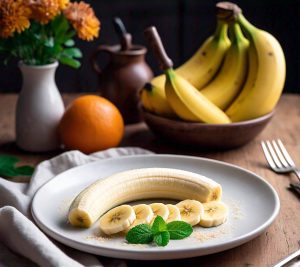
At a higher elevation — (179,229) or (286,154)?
(179,229)

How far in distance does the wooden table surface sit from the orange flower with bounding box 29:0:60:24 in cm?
28

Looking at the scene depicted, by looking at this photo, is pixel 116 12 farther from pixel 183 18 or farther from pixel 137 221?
pixel 137 221

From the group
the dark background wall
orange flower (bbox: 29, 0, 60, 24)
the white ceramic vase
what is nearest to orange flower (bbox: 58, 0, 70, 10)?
orange flower (bbox: 29, 0, 60, 24)

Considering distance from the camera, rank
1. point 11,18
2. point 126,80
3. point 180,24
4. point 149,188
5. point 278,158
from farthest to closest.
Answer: point 180,24
point 126,80
point 278,158
point 11,18
point 149,188

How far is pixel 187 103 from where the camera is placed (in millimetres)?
1295

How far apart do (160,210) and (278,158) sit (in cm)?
43

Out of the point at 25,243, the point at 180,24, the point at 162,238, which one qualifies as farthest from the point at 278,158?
the point at 180,24

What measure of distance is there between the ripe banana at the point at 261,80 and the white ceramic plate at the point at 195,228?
0.22 m

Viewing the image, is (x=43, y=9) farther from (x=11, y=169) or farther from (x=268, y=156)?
(x=268, y=156)

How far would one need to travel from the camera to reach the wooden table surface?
0.87 metres

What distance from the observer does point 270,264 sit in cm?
86

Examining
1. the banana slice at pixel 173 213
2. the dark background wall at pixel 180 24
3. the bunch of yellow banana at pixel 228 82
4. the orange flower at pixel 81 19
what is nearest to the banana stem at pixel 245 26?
the bunch of yellow banana at pixel 228 82

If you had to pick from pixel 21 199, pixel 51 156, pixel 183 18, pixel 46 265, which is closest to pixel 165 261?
pixel 46 265

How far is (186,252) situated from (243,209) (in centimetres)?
21
